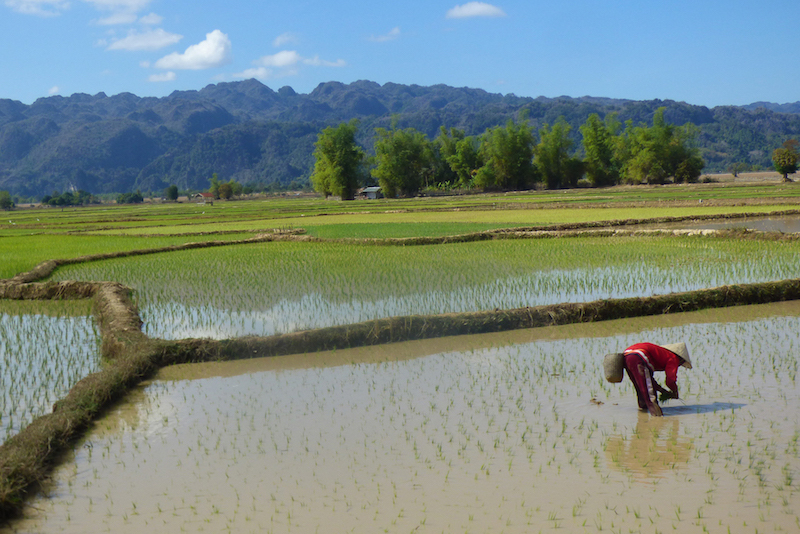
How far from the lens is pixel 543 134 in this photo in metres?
57.3

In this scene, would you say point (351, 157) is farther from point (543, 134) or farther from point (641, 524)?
point (641, 524)

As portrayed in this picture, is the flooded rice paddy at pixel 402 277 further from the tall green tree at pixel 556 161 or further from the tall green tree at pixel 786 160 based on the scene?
the tall green tree at pixel 556 161

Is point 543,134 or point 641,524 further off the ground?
point 543,134

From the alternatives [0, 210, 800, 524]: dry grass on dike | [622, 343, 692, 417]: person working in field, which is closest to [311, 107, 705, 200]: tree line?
[0, 210, 800, 524]: dry grass on dike

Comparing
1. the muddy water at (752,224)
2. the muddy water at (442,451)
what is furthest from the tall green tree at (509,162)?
the muddy water at (442,451)

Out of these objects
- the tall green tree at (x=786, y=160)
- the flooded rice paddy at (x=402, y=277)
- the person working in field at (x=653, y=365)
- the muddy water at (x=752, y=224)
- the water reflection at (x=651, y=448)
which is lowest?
the water reflection at (x=651, y=448)

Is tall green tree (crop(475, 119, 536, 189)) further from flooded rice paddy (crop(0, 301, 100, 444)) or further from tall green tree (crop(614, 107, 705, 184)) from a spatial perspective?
flooded rice paddy (crop(0, 301, 100, 444))

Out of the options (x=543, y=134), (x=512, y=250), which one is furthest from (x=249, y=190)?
(x=512, y=250)

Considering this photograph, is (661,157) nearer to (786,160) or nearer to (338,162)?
(786,160)

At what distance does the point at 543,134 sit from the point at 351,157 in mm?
17242

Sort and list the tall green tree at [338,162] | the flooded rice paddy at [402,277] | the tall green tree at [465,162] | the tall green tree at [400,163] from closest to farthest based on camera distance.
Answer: the flooded rice paddy at [402,277]
the tall green tree at [338,162]
the tall green tree at [400,163]
the tall green tree at [465,162]

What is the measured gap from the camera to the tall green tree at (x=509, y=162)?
55906 mm

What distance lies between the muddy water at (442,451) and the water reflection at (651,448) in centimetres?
1

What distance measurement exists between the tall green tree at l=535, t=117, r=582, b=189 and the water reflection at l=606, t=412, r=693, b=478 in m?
53.7
